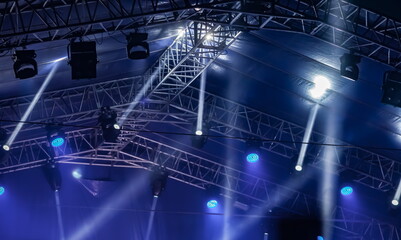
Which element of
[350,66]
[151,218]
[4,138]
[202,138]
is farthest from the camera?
[151,218]

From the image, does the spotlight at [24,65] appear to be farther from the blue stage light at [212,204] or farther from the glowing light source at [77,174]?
the blue stage light at [212,204]

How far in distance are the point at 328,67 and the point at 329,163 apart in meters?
3.08

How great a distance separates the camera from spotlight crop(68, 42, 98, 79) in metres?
11.0

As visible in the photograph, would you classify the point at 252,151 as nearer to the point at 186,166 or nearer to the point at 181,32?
the point at 186,166

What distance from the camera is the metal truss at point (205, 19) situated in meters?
10.8

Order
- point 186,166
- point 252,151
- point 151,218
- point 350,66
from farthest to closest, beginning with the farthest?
point 186,166
point 151,218
point 252,151
point 350,66

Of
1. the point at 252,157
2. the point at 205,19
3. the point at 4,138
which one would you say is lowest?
the point at 4,138

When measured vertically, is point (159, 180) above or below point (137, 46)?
above

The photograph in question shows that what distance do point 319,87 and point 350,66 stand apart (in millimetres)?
2031

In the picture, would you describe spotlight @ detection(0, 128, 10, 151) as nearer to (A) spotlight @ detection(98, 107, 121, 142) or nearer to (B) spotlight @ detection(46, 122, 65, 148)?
(B) spotlight @ detection(46, 122, 65, 148)

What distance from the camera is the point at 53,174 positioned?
15516mm

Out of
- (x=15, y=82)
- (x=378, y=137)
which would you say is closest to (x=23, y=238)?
(x=15, y=82)

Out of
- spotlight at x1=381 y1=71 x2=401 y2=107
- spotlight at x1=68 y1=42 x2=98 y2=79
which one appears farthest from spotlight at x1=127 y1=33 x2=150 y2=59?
spotlight at x1=381 y1=71 x2=401 y2=107

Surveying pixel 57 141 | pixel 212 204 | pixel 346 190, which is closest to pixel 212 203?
pixel 212 204
